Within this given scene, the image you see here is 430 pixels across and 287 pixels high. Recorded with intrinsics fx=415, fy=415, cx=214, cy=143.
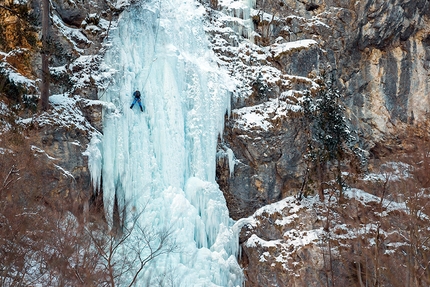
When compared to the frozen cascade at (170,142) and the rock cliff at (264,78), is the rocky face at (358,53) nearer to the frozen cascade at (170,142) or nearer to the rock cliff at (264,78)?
the rock cliff at (264,78)

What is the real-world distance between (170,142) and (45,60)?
4.83 meters

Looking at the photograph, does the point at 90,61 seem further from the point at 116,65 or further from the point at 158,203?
the point at 158,203

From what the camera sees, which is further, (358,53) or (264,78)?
(358,53)

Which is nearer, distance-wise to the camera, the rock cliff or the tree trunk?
the tree trunk

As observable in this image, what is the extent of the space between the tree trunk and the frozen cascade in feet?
6.57

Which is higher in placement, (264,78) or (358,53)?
(358,53)

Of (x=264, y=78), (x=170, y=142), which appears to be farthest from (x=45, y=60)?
(x=264, y=78)

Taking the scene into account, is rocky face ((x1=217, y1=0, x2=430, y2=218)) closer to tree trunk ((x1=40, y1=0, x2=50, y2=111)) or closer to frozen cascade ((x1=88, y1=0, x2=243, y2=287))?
frozen cascade ((x1=88, y1=0, x2=243, y2=287))

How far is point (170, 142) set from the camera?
14.6 metres

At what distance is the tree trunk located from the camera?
12.8 m

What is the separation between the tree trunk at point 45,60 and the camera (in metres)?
12.8

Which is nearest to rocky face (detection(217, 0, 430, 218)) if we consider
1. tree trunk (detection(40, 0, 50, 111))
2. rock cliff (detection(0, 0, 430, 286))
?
rock cliff (detection(0, 0, 430, 286))

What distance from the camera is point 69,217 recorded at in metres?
9.66

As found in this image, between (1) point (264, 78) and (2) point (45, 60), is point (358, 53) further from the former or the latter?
(2) point (45, 60)
